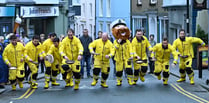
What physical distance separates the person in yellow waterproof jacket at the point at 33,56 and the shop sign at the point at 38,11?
18.5m

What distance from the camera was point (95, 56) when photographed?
18547 mm

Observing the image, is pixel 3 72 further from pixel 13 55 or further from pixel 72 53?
pixel 72 53

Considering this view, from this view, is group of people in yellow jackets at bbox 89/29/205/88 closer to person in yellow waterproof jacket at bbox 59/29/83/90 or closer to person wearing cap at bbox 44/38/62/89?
person in yellow waterproof jacket at bbox 59/29/83/90

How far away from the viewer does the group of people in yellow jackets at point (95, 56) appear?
59.4 ft

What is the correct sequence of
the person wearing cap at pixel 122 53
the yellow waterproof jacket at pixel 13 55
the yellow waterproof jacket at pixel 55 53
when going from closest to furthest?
the yellow waterproof jacket at pixel 13 55 < the person wearing cap at pixel 122 53 < the yellow waterproof jacket at pixel 55 53

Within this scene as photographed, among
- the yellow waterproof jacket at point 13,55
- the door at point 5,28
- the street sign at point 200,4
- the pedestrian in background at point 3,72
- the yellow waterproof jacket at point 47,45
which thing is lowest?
the pedestrian in background at point 3,72

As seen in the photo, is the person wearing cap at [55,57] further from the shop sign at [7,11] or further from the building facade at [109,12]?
the building facade at [109,12]

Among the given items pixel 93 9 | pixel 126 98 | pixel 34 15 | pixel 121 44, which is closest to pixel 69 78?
pixel 121 44

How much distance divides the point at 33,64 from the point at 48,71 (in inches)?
22.7

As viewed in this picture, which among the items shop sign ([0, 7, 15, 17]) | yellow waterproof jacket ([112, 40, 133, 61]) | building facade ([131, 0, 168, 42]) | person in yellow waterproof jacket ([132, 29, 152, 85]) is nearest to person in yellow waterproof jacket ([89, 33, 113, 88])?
yellow waterproof jacket ([112, 40, 133, 61])

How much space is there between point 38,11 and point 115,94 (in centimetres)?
2243

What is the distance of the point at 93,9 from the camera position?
55.7 meters

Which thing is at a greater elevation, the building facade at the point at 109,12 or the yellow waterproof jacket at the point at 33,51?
the building facade at the point at 109,12

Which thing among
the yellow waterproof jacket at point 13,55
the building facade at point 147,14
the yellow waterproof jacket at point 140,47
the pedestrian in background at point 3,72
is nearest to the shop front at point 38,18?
the building facade at point 147,14
